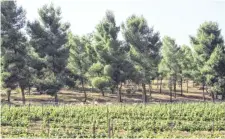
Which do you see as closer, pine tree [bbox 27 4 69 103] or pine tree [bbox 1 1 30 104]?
pine tree [bbox 1 1 30 104]

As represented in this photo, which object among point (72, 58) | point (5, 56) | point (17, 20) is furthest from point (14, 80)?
point (72, 58)

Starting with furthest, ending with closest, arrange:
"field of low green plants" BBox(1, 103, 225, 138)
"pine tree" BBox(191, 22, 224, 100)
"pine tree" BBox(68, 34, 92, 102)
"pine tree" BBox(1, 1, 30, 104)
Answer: "pine tree" BBox(68, 34, 92, 102)
"pine tree" BBox(191, 22, 224, 100)
"pine tree" BBox(1, 1, 30, 104)
"field of low green plants" BBox(1, 103, 225, 138)

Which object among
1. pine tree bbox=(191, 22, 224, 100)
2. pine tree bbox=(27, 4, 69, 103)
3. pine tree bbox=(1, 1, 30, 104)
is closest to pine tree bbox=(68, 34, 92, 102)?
pine tree bbox=(27, 4, 69, 103)

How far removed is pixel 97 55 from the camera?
41.5m

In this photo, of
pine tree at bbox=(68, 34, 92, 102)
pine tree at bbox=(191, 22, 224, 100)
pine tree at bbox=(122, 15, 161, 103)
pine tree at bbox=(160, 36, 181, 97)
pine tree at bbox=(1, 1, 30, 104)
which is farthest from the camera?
pine tree at bbox=(160, 36, 181, 97)

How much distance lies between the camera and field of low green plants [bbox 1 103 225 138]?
22781 millimetres

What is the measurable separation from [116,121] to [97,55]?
16.6 m

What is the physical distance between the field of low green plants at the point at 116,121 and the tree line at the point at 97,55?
6.88 metres

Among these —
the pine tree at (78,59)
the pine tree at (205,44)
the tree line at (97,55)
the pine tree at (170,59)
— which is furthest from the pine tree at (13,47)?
the pine tree at (170,59)

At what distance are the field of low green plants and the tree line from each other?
Result: 271 inches

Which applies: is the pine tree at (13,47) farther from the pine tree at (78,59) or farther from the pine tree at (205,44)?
the pine tree at (205,44)

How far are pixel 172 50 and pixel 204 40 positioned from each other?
7.55m

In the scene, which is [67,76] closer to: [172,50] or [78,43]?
[78,43]

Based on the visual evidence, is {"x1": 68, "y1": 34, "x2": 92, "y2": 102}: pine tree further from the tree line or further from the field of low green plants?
the field of low green plants
